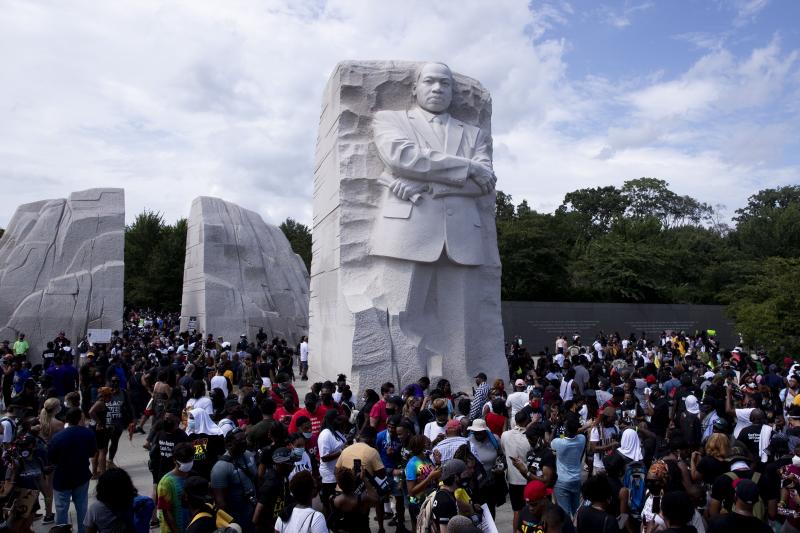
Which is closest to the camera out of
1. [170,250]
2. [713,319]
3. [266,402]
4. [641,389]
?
[266,402]

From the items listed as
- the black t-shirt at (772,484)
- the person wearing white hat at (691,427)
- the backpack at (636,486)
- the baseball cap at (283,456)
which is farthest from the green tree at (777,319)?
the baseball cap at (283,456)

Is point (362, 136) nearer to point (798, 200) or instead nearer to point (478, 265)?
point (478, 265)

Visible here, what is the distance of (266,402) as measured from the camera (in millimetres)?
5305

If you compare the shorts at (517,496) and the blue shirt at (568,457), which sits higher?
the blue shirt at (568,457)

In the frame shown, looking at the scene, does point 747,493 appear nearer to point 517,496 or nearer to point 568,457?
point 568,457

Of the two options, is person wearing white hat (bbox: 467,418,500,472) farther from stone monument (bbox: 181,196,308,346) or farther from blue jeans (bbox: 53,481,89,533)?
stone monument (bbox: 181,196,308,346)

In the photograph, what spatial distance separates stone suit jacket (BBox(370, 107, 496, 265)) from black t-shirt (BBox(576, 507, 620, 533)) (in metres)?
7.03

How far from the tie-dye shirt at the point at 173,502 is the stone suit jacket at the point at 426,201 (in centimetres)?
665

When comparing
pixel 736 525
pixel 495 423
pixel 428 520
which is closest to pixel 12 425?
pixel 428 520

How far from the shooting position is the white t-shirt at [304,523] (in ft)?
11.4

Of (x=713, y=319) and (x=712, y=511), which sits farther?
(x=713, y=319)

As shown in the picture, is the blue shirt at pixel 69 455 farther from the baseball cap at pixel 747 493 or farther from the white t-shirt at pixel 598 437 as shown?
the baseball cap at pixel 747 493

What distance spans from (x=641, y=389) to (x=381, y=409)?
473 cm

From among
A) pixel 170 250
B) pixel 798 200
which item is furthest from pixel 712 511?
pixel 798 200
